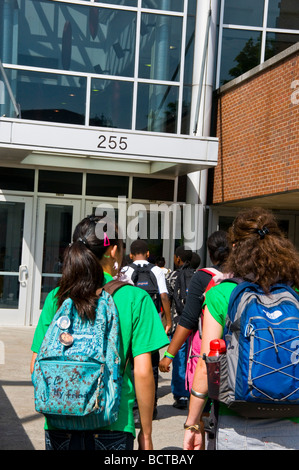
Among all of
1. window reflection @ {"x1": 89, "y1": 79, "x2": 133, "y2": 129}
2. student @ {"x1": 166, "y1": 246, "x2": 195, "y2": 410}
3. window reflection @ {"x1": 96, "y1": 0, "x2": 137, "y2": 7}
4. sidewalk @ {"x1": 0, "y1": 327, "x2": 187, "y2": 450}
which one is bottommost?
sidewalk @ {"x1": 0, "y1": 327, "x2": 187, "y2": 450}

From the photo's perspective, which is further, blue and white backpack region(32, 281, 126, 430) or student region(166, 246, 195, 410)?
student region(166, 246, 195, 410)

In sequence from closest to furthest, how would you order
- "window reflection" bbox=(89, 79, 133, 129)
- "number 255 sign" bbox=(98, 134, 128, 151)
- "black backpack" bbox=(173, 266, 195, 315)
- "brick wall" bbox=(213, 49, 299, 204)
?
1. "black backpack" bbox=(173, 266, 195, 315)
2. "brick wall" bbox=(213, 49, 299, 204)
3. "number 255 sign" bbox=(98, 134, 128, 151)
4. "window reflection" bbox=(89, 79, 133, 129)

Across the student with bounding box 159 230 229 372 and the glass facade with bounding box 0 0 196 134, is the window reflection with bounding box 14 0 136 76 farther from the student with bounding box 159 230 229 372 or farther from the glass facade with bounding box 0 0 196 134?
the student with bounding box 159 230 229 372

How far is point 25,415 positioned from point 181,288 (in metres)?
2.32

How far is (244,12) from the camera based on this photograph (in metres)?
14.4

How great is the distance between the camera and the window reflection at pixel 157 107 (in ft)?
44.6

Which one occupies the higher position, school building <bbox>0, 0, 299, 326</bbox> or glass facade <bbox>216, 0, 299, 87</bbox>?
glass facade <bbox>216, 0, 299, 87</bbox>

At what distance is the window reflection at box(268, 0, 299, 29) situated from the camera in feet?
47.0

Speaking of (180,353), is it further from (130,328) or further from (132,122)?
(132,122)

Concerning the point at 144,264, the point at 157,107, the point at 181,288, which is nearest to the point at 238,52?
the point at 157,107

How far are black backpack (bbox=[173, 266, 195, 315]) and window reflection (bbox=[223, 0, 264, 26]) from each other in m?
8.05

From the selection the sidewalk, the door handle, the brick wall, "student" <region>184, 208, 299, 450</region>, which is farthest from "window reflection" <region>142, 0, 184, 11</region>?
"student" <region>184, 208, 299, 450</region>

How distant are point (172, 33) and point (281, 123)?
3965mm

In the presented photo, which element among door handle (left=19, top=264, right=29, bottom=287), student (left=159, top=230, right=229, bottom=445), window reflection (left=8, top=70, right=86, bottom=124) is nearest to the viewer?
student (left=159, top=230, right=229, bottom=445)
